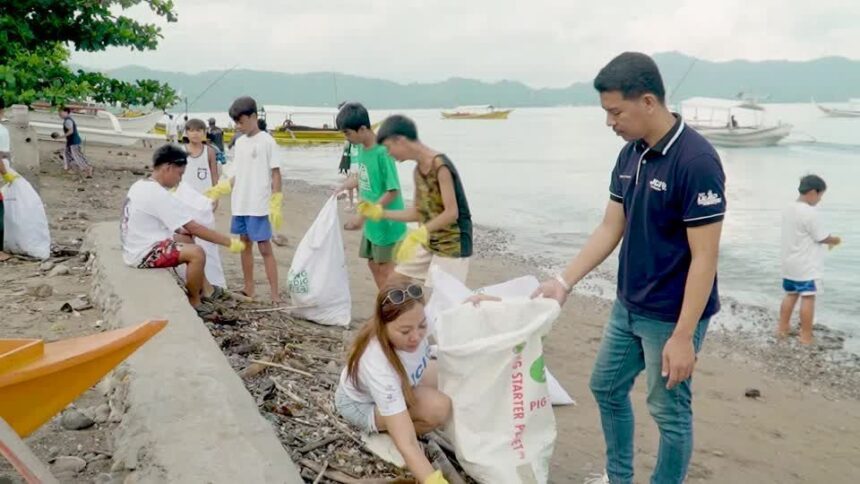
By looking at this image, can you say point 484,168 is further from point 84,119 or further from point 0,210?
point 0,210

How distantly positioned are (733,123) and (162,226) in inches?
1439

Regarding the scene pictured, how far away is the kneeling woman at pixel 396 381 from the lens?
8.73 ft

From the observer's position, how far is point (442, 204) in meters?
3.99

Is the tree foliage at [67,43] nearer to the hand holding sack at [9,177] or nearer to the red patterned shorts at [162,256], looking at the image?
the hand holding sack at [9,177]

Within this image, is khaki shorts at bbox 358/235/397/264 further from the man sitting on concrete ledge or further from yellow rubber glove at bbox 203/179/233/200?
yellow rubber glove at bbox 203/179/233/200

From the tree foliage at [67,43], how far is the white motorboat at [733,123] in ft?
99.6

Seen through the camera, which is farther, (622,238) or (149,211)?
(149,211)

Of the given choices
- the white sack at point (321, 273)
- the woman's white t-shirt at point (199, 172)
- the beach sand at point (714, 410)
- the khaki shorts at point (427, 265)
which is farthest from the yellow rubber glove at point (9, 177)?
the khaki shorts at point (427, 265)

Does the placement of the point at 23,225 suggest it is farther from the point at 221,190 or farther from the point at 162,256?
the point at 162,256

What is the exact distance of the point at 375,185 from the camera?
15.5 ft

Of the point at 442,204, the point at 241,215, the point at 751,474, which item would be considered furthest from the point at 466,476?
the point at 241,215

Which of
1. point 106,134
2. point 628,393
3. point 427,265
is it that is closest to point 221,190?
point 427,265

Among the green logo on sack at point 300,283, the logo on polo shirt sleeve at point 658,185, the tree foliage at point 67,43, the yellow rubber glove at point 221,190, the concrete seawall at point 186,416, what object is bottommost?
the green logo on sack at point 300,283

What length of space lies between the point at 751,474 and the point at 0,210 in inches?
228
